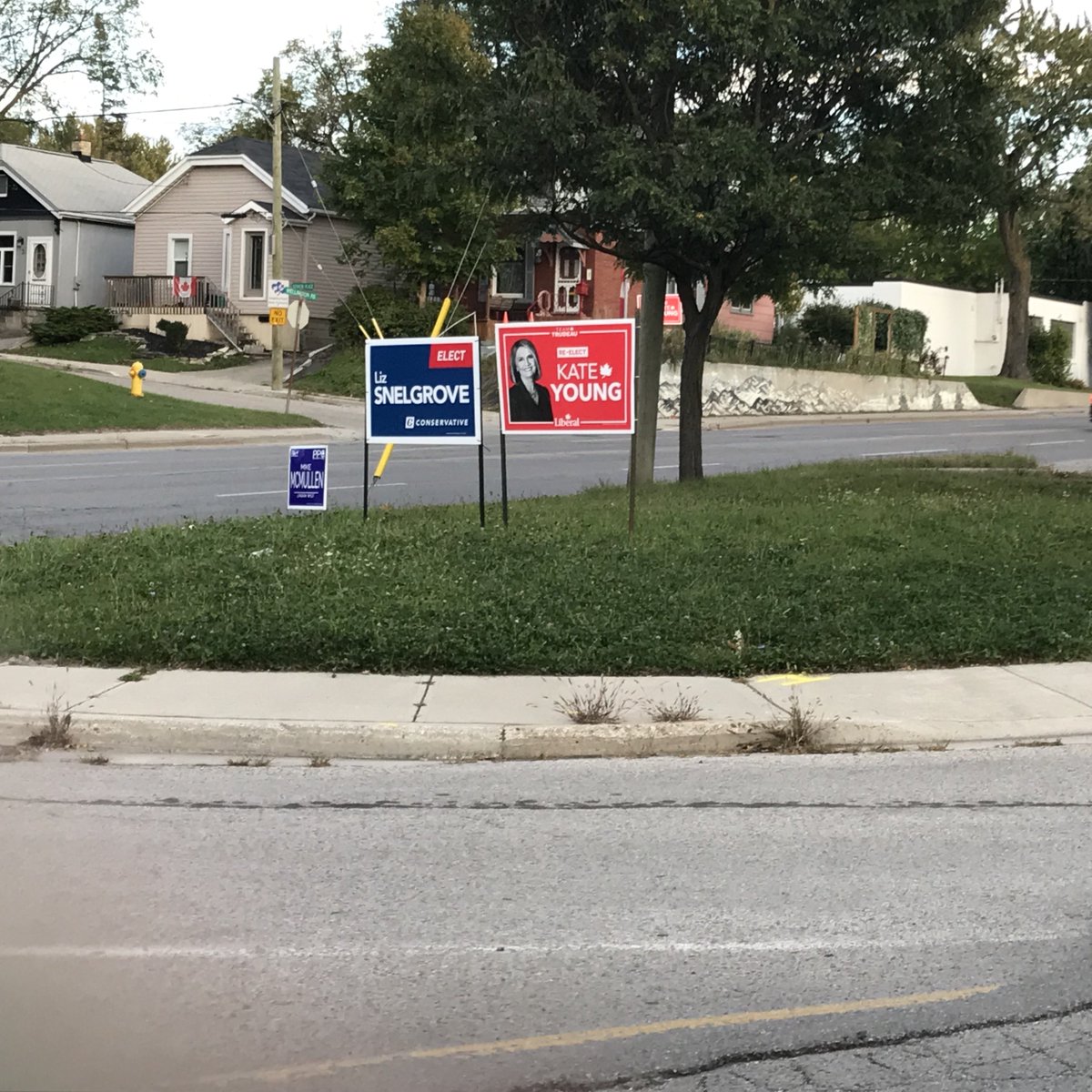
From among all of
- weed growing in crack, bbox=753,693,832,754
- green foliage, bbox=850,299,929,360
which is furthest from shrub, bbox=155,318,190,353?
weed growing in crack, bbox=753,693,832,754

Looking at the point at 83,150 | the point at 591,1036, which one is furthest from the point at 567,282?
the point at 591,1036

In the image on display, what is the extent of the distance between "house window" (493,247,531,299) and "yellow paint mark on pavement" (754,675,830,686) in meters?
39.3

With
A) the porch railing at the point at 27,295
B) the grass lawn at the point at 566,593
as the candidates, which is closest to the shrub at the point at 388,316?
the porch railing at the point at 27,295

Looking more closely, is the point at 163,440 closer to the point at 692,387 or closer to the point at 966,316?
the point at 692,387

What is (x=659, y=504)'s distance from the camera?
1398cm

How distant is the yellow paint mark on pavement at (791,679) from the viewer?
8328mm

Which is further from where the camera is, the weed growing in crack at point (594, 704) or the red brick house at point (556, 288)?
the red brick house at point (556, 288)

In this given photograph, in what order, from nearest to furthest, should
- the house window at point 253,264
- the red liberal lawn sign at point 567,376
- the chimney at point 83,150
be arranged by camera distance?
the red liberal lawn sign at point 567,376, the house window at point 253,264, the chimney at point 83,150

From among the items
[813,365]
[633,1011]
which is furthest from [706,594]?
[813,365]

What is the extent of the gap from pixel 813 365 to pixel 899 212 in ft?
86.7

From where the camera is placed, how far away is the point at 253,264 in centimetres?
4625

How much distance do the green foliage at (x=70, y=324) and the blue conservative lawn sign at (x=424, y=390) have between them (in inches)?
1435

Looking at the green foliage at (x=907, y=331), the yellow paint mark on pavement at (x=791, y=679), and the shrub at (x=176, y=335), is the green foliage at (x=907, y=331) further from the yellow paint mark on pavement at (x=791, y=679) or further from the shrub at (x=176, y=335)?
the yellow paint mark on pavement at (x=791, y=679)

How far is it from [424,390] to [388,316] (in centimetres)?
2792
